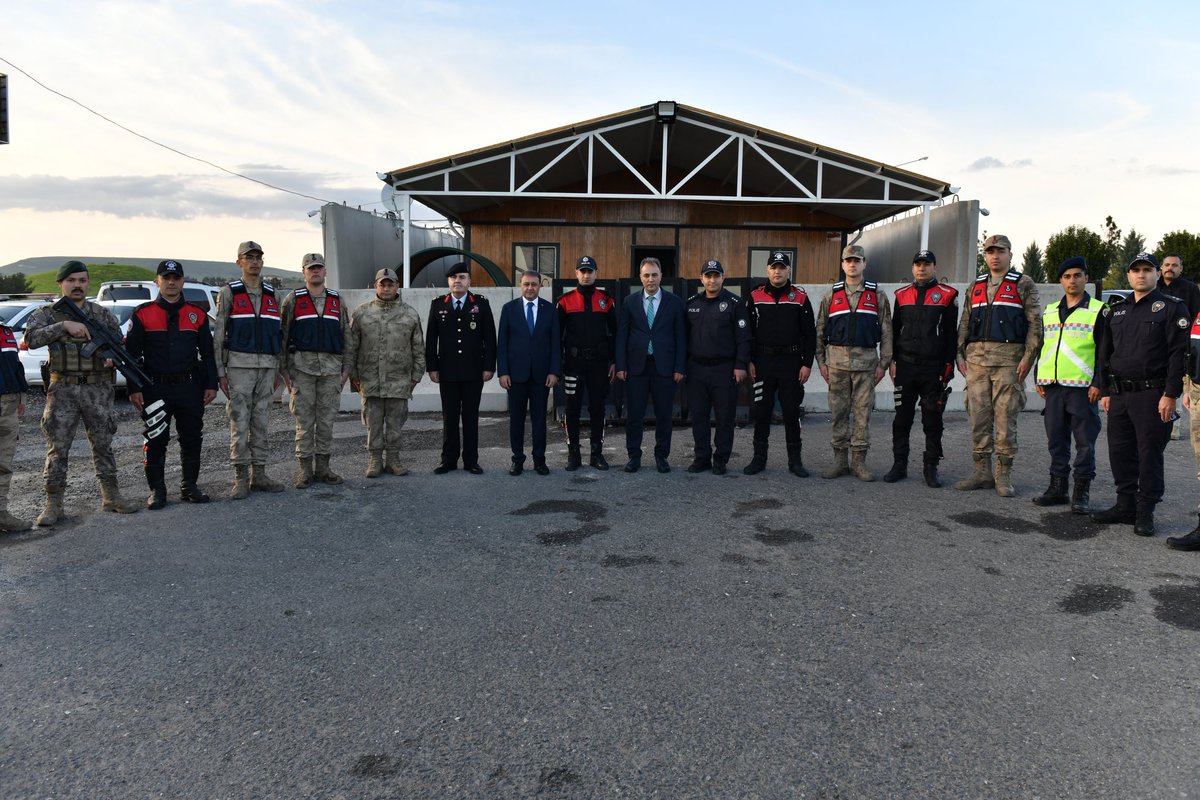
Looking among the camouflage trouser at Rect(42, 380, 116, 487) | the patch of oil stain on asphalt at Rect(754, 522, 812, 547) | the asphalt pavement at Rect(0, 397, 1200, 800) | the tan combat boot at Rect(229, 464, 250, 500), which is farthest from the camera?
the tan combat boot at Rect(229, 464, 250, 500)

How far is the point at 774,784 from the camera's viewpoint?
251 cm

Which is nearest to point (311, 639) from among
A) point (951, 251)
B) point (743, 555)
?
point (743, 555)

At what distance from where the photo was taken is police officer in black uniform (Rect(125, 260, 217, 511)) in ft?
19.7

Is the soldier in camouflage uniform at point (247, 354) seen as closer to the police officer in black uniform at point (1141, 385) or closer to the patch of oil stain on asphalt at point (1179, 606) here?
the patch of oil stain on asphalt at point (1179, 606)

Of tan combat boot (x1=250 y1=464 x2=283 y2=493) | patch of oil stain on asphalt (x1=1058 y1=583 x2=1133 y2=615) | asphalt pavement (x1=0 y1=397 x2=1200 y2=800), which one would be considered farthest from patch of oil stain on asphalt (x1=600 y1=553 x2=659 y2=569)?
tan combat boot (x1=250 y1=464 x2=283 y2=493)

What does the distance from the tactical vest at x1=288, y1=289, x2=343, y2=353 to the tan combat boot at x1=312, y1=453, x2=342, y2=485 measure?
974mm

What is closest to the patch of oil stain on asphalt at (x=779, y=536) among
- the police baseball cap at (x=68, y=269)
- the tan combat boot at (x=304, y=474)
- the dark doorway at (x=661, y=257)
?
the tan combat boot at (x=304, y=474)

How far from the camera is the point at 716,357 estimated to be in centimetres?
730

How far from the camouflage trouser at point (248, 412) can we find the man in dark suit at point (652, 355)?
3196mm

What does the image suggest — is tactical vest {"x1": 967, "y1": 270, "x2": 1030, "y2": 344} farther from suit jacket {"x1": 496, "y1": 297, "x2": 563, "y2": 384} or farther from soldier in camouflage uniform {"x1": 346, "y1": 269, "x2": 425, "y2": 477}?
soldier in camouflage uniform {"x1": 346, "y1": 269, "x2": 425, "y2": 477}

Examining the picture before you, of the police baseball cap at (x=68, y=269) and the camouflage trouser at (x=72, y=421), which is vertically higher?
the police baseball cap at (x=68, y=269)

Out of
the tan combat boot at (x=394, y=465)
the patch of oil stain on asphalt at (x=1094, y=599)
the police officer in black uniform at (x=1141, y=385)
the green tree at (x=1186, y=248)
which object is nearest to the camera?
the patch of oil stain on asphalt at (x=1094, y=599)

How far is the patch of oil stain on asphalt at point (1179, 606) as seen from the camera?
149 inches

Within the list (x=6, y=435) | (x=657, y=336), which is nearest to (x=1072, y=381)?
(x=657, y=336)
